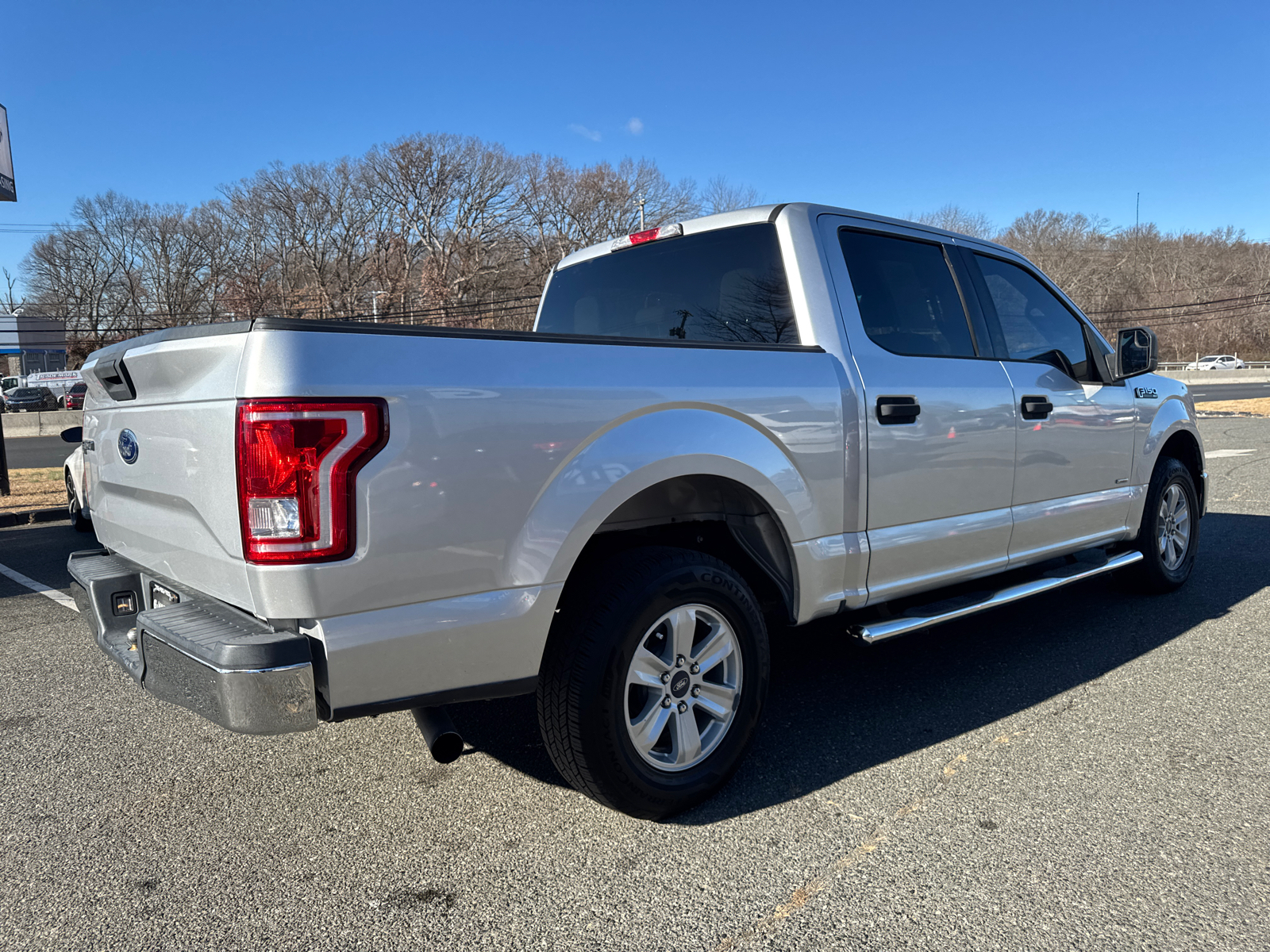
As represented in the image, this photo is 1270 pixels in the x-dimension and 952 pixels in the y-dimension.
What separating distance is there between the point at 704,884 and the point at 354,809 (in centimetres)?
120

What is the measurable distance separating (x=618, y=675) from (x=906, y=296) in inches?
86.0

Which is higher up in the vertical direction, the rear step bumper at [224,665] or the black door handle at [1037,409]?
the black door handle at [1037,409]

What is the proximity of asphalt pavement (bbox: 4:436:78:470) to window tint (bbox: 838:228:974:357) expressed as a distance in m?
13.9

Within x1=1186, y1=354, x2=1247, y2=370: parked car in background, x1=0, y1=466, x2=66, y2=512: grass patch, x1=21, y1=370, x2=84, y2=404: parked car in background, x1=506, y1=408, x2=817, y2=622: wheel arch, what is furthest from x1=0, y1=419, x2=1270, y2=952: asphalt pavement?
x1=1186, y1=354, x2=1247, y2=370: parked car in background

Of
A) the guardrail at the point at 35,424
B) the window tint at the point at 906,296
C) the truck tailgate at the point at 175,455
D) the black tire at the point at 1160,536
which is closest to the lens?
the truck tailgate at the point at 175,455

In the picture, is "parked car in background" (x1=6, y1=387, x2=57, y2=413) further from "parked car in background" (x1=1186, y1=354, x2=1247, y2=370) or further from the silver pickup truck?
"parked car in background" (x1=1186, y1=354, x2=1247, y2=370)

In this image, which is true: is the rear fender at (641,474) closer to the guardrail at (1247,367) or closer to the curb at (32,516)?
the curb at (32,516)

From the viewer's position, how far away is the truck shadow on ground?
3.22 m

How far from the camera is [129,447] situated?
9.57 ft

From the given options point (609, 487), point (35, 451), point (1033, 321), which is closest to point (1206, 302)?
point (35, 451)

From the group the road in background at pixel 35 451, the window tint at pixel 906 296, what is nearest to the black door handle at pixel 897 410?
the window tint at pixel 906 296

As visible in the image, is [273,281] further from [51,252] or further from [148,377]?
[148,377]

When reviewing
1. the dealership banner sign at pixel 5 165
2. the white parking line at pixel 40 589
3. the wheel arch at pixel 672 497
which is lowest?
the white parking line at pixel 40 589

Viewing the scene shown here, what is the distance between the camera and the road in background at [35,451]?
677 inches
